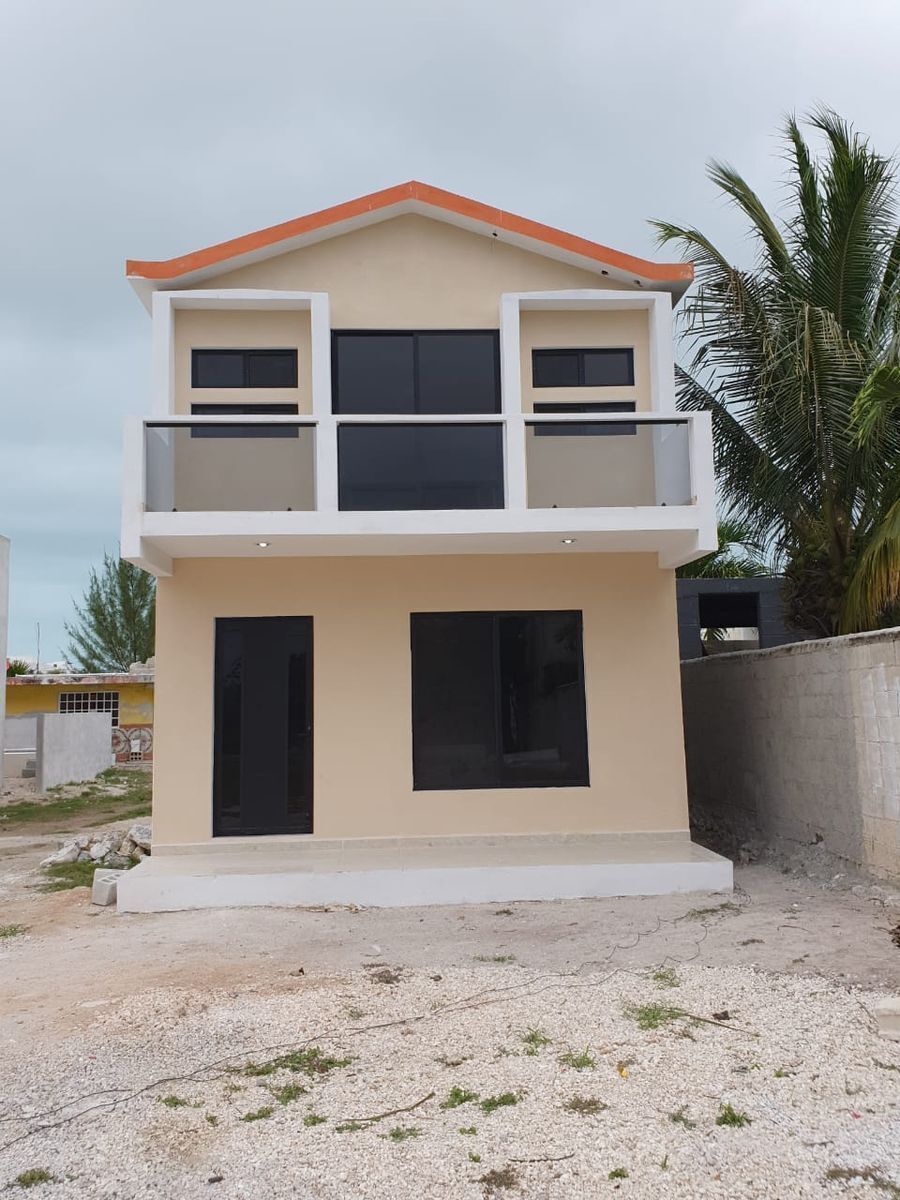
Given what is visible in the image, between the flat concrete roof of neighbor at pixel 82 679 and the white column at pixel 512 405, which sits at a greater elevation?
the white column at pixel 512 405

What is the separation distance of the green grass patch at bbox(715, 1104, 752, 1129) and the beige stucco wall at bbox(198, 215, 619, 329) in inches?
328

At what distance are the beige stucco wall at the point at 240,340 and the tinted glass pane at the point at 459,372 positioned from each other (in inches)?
53.3

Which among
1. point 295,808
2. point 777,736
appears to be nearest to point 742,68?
point 777,736

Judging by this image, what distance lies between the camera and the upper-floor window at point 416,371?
10.2 meters

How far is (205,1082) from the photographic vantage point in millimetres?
4637

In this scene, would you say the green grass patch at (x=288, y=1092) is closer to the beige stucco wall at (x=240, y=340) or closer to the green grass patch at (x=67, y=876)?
the green grass patch at (x=67, y=876)

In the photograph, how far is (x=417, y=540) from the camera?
932cm

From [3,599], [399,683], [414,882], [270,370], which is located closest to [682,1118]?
[414,882]

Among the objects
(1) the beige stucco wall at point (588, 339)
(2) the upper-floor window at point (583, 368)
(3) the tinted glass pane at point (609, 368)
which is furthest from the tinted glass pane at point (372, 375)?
(3) the tinted glass pane at point (609, 368)

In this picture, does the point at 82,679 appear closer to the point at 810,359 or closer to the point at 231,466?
the point at 231,466

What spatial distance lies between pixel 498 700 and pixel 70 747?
16.5m

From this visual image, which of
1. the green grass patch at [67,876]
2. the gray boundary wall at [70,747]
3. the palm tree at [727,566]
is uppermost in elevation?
the palm tree at [727,566]

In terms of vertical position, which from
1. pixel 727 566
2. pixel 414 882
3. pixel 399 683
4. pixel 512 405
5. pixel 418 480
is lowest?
pixel 414 882

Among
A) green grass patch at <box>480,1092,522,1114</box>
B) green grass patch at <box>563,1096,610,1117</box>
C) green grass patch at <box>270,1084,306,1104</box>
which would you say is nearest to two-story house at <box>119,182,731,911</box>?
green grass patch at <box>270,1084,306,1104</box>
